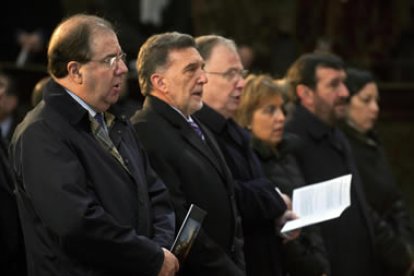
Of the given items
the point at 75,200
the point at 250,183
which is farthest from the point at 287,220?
the point at 75,200

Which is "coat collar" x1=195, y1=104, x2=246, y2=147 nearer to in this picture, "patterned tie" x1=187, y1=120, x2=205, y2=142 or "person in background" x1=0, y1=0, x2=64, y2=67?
"patterned tie" x1=187, y1=120, x2=205, y2=142

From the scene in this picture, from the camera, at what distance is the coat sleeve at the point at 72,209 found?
4.01m

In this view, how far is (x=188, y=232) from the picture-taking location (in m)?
Result: 4.43

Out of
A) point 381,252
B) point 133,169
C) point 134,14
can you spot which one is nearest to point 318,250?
point 381,252

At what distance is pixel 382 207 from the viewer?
6863 mm

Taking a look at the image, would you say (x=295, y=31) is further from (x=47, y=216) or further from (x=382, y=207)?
(x=47, y=216)

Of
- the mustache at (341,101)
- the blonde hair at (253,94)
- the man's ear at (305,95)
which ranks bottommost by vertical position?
the mustache at (341,101)

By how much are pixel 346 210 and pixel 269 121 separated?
2.38 feet

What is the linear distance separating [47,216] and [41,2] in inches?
281

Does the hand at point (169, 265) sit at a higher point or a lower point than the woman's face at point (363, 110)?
higher

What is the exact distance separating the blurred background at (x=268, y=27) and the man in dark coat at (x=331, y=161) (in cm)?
377

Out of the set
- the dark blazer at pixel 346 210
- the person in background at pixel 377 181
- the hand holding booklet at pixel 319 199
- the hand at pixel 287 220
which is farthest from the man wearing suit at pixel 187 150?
the person in background at pixel 377 181

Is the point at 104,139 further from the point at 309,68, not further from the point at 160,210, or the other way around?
the point at 309,68

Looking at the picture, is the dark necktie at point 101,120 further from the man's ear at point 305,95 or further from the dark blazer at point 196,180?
the man's ear at point 305,95
